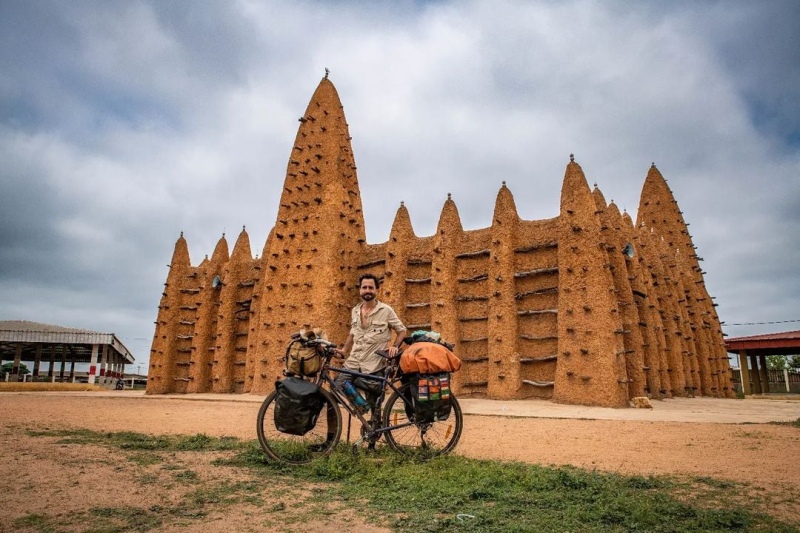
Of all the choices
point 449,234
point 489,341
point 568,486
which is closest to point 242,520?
point 568,486

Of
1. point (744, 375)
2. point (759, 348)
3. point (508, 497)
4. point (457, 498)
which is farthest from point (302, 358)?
point (744, 375)

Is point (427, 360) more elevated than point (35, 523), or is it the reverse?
point (427, 360)

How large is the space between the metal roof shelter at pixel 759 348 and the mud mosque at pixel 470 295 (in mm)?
5181

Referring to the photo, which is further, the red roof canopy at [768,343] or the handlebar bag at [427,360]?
the red roof canopy at [768,343]

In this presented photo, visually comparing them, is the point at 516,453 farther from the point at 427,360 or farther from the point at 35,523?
the point at 35,523

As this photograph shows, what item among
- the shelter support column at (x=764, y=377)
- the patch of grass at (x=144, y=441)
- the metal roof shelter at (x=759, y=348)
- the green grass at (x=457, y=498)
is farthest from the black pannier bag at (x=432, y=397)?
the shelter support column at (x=764, y=377)

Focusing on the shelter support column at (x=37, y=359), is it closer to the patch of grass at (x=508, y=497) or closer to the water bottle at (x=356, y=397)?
the patch of grass at (x=508, y=497)

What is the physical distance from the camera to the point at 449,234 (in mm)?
21938

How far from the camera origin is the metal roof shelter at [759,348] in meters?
33.2

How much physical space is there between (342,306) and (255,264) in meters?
7.73

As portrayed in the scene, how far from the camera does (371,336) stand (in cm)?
650

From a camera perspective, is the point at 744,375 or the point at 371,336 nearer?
the point at 371,336

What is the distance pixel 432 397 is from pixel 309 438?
169cm

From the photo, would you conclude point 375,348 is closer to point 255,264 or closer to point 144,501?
point 144,501
